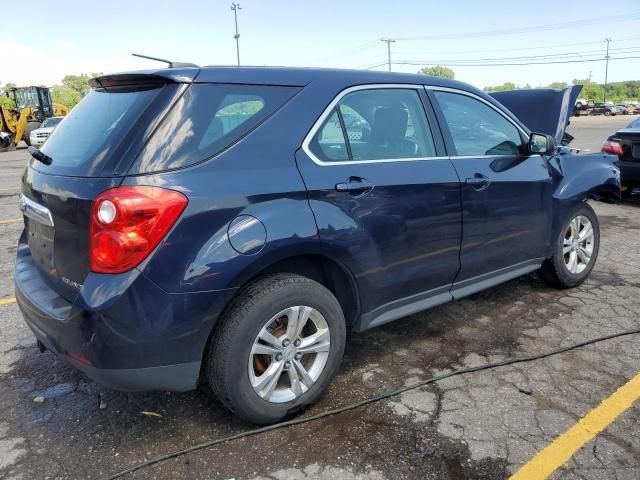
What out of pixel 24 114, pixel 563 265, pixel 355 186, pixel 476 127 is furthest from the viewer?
pixel 24 114

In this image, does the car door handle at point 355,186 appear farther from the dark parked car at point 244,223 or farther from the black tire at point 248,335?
the black tire at point 248,335

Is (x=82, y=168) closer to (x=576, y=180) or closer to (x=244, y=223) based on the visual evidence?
(x=244, y=223)

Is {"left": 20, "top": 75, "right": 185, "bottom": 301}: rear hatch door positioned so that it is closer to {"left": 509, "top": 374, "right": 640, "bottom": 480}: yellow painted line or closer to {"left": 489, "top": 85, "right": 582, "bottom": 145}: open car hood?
{"left": 509, "top": 374, "right": 640, "bottom": 480}: yellow painted line

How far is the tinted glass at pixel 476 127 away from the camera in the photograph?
3.39 m

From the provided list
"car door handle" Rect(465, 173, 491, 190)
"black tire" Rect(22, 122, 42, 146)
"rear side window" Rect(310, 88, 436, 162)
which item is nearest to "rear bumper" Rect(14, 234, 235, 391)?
"rear side window" Rect(310, 88, 436, 162)

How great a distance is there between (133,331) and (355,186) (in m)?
1.28

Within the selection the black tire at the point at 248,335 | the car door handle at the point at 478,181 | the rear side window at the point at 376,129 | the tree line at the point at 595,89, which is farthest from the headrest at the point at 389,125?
the tree line at the point at 595,89

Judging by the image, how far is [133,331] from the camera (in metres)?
2.20

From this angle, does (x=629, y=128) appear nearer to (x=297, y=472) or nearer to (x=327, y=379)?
(x=327, y=379)

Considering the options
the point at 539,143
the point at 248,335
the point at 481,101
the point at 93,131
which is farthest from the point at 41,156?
the point at 539,143

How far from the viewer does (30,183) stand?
9.10 feet

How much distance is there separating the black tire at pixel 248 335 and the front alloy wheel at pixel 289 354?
36 millimetres

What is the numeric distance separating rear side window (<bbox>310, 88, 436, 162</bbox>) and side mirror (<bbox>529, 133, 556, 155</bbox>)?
1006 millimetres

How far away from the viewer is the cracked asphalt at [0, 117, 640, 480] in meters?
2.38
